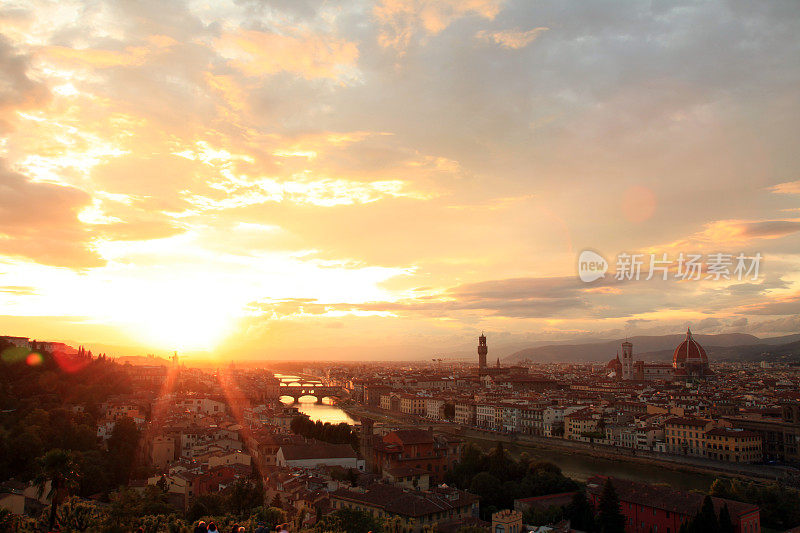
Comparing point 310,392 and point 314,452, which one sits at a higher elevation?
point 314,452

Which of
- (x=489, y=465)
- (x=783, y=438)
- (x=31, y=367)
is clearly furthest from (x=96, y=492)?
(x=783, y=438)

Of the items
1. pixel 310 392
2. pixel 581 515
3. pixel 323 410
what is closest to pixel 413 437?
pixel 581 515

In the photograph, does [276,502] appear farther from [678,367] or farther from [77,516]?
[678,367]

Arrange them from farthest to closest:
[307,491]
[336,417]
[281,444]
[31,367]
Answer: [336,417], [31,367], [281,444], [307,491]

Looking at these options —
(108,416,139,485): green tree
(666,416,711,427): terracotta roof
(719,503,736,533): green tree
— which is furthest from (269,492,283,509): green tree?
(666,416,711,427): terracotta roof

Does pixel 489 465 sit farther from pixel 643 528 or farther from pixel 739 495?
pixel 739 495

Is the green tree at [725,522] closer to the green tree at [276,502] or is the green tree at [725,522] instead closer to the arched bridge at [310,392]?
the green tree at [276,502]
